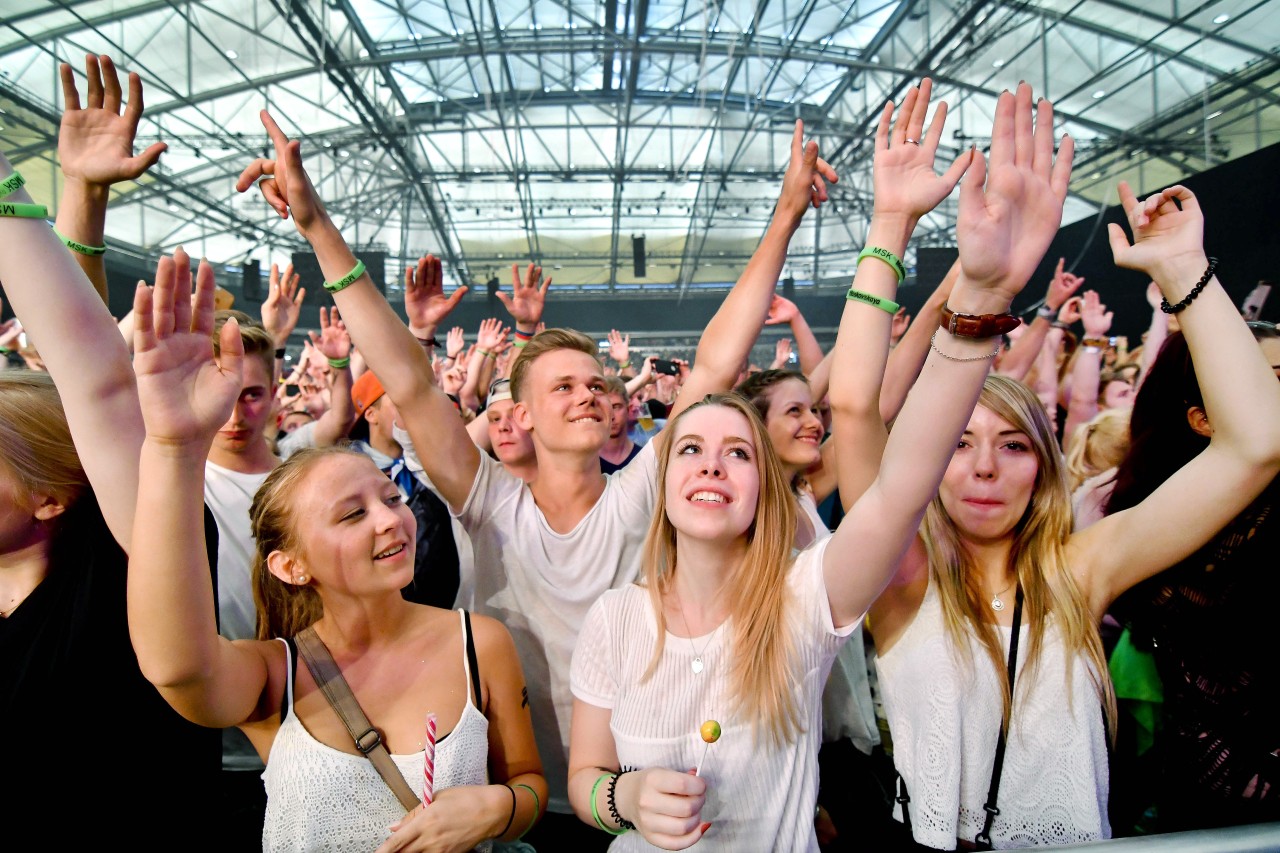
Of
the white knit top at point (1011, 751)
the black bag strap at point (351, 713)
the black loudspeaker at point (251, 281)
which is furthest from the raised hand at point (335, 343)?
the black loudspeaker at point (251, 281)

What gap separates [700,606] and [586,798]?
36 cm

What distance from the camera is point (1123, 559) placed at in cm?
126

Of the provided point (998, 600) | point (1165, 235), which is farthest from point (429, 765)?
point (1165, 235)

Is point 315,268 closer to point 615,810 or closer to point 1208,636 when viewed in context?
point 615,810

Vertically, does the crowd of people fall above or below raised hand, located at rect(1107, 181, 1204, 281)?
below

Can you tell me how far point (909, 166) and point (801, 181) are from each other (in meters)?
0.41

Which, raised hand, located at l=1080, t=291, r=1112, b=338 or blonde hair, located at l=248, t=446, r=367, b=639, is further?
raised hand, located at l=1080, t=291, r=1112, b=338

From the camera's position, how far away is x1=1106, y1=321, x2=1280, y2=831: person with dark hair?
121 cm

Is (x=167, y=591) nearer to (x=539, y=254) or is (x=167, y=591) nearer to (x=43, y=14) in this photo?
(x=43, y=14)

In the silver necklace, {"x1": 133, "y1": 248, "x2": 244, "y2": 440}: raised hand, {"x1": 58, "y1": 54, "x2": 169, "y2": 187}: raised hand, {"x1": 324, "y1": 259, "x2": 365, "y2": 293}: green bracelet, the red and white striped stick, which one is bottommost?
the red and white striped stick

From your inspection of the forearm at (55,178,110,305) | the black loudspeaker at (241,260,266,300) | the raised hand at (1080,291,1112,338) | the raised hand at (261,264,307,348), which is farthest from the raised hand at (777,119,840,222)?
the black loudspeaker at (241,260,266,300)

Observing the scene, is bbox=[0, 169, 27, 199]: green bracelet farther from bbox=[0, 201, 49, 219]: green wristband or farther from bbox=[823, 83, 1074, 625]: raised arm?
bbox=[823, 83, 1074, 625]: raised arm

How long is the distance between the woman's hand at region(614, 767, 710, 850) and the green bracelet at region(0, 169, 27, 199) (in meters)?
1.17

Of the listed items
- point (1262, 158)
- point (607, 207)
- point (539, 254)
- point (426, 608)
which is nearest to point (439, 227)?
point (539, 254)
